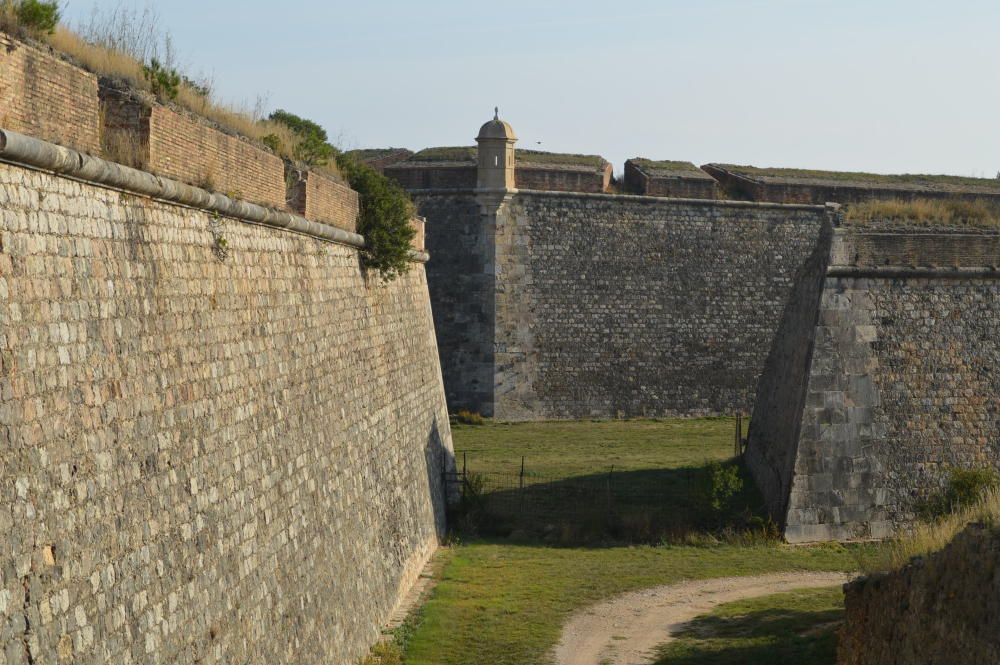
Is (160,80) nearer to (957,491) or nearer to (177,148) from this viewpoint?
(177,148)

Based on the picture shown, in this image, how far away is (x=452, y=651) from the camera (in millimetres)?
12883

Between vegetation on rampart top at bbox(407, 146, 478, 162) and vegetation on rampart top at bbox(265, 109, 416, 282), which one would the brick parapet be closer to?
vegetation on rampart top at bbox(407, 146, 478, 162)

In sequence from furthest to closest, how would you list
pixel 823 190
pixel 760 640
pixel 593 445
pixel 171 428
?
pixel 823 190, pixel 593 445, pixel 760 640, pixel 171 428

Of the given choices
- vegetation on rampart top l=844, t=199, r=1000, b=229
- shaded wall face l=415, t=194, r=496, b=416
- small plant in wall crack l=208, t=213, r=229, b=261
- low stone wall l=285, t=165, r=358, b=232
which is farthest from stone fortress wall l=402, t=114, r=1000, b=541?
small plant in wall crack l=208, t=213, r=229, b=261

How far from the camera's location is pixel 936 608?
888cm

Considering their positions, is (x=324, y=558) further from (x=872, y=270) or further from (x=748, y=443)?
(x=748, y=443)

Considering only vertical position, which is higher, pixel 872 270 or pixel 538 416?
pixel 872 270

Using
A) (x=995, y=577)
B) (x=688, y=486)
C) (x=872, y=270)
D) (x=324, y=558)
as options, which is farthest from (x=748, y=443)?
(x=995, y=577)

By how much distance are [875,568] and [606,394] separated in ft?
59.6

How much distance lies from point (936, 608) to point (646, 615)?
20.0 feet

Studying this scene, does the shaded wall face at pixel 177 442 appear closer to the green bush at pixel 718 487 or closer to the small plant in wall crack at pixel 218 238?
the small plant in wall crack at pixel 218 238

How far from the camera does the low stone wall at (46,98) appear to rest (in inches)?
259

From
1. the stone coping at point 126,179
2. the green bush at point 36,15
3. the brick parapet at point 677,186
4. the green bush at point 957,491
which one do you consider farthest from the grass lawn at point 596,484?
the green bush at point 36,15

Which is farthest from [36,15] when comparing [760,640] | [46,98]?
[760,640]
